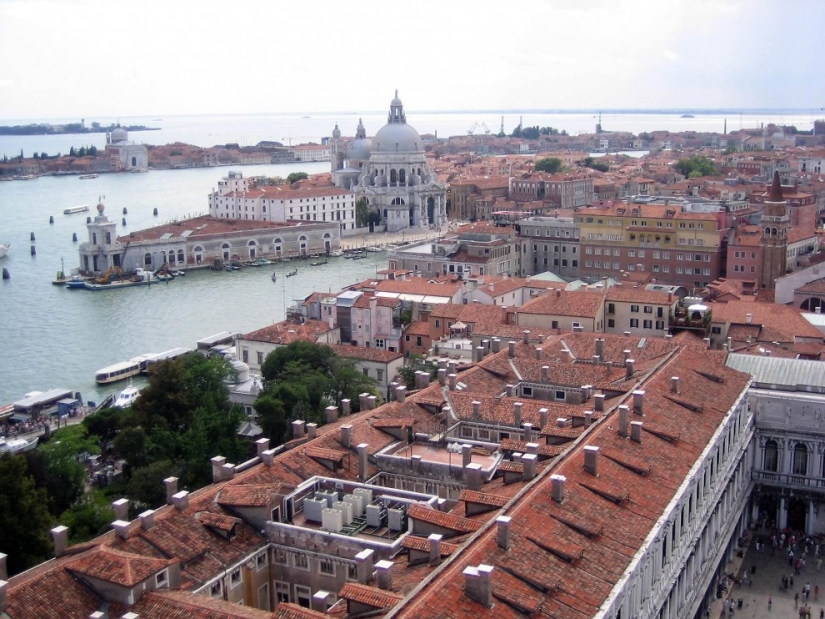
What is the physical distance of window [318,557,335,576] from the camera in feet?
23.0

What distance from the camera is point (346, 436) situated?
8.77 meters

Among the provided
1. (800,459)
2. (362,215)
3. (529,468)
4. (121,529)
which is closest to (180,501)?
(121,529)

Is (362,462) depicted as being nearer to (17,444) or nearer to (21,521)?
(21,521)

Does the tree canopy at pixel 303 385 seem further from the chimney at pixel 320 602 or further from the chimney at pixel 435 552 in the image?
the chimney at pixel 320 602

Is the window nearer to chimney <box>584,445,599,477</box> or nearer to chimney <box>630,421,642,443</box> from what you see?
chimney <box>584,445,599,477</box>

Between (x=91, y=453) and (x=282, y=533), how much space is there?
24.2ft

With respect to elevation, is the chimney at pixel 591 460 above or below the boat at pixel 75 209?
above

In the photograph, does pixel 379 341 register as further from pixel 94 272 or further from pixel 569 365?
pixel 94 272

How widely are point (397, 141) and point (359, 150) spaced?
25.0 ft

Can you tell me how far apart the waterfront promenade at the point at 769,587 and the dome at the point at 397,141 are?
3719 cm

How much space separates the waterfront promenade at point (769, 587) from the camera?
9.34 metres

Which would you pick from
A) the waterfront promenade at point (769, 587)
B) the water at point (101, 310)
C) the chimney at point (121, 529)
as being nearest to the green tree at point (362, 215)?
the water at point (101, 310)

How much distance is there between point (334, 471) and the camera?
27.2 ft

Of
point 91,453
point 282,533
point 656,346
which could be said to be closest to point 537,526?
point 282,533
